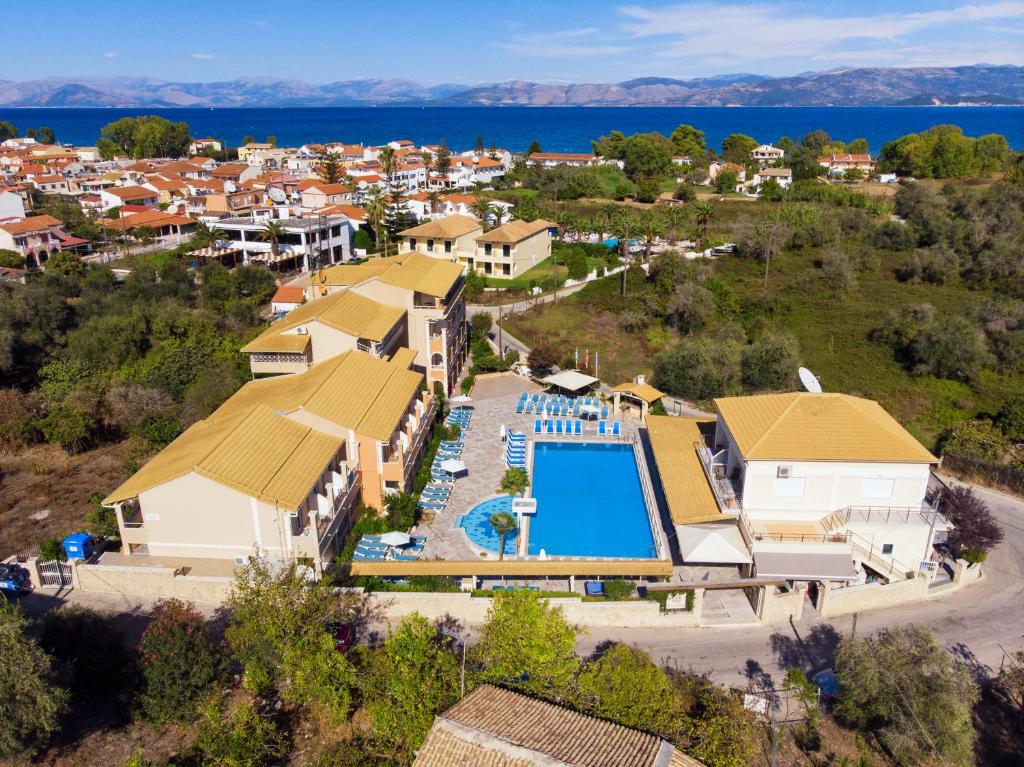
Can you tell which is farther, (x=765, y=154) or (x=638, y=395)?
(x=765, y=154)

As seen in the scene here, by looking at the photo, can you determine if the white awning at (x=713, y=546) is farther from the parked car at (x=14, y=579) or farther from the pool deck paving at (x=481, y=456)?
the parked car at (x=14, y=579)

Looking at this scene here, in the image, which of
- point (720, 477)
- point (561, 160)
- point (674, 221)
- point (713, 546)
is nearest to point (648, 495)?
point (720, 477)

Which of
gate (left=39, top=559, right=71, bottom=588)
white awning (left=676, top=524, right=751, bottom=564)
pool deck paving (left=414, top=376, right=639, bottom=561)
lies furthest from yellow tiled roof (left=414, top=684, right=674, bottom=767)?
gate (left=39, top=559, right=71, bottom=588)

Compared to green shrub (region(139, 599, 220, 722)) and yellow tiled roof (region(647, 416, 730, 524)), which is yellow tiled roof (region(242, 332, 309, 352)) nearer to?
green shrub (region(139, 599, 220, 722))

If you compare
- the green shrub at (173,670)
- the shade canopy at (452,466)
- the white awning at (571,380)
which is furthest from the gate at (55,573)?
the white awning at (571,380)

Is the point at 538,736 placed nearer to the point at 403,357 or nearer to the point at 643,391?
the point at 403,357

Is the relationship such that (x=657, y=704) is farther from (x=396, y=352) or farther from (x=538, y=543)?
(x=396, y=352)
